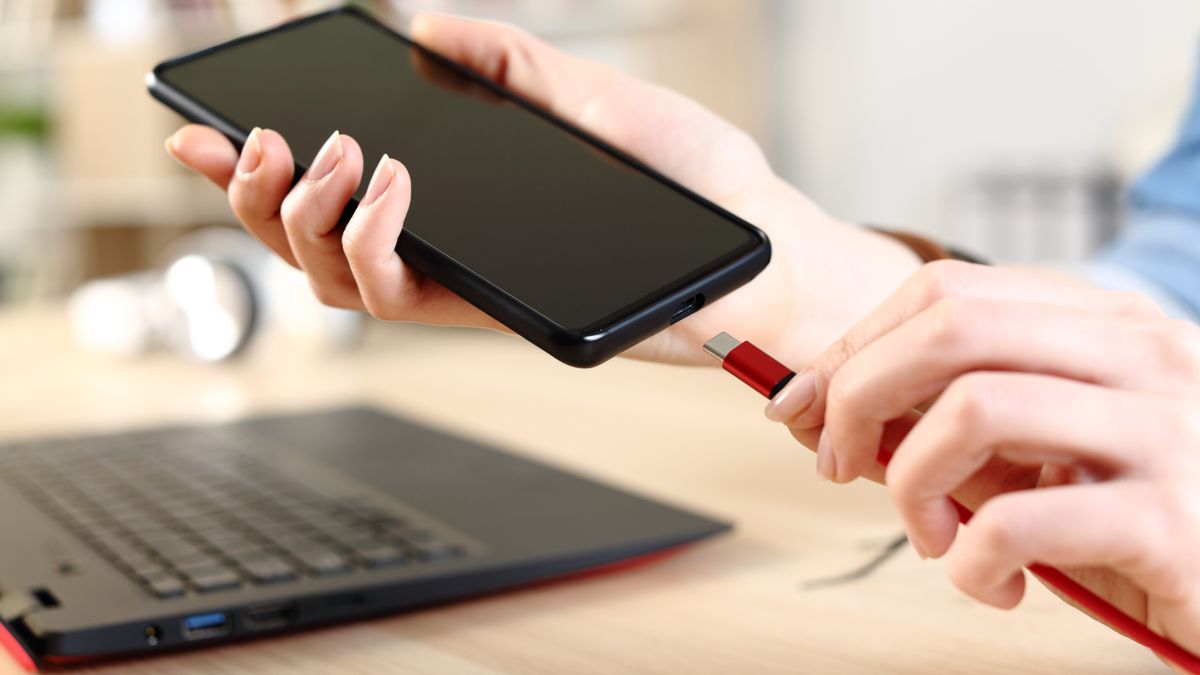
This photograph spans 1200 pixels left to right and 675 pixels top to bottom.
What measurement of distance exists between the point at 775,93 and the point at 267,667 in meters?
2.70

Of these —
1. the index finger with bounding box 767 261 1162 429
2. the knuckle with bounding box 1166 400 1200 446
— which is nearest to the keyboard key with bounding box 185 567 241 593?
the index finger with bounding box 767 261 1162 429

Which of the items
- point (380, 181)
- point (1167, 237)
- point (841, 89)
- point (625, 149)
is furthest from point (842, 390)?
point (841, 89)

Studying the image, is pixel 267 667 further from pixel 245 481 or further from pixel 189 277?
pixel 189 277

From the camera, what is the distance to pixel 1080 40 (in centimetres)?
263

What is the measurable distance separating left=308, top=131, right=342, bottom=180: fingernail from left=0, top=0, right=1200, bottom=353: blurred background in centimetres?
228

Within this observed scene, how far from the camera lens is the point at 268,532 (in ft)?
1.69

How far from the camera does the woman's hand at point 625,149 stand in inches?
18.2

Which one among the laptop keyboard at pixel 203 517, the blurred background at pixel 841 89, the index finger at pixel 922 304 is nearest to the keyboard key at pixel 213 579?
the laptop keyboard at pixel 203 517

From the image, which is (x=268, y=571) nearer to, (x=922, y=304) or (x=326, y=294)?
(x=326, y=294)

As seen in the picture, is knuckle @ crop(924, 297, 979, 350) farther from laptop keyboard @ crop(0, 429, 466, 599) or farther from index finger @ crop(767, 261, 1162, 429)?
laptop keyboard @ crop(0, 429, 466, 599)

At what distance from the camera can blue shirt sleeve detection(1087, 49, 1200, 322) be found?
72 centimetres

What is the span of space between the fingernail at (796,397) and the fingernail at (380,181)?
0.57 feet

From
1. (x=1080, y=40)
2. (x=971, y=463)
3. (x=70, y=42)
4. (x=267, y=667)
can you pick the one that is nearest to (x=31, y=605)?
(x=267, y=667)

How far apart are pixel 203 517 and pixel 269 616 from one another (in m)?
0.12
